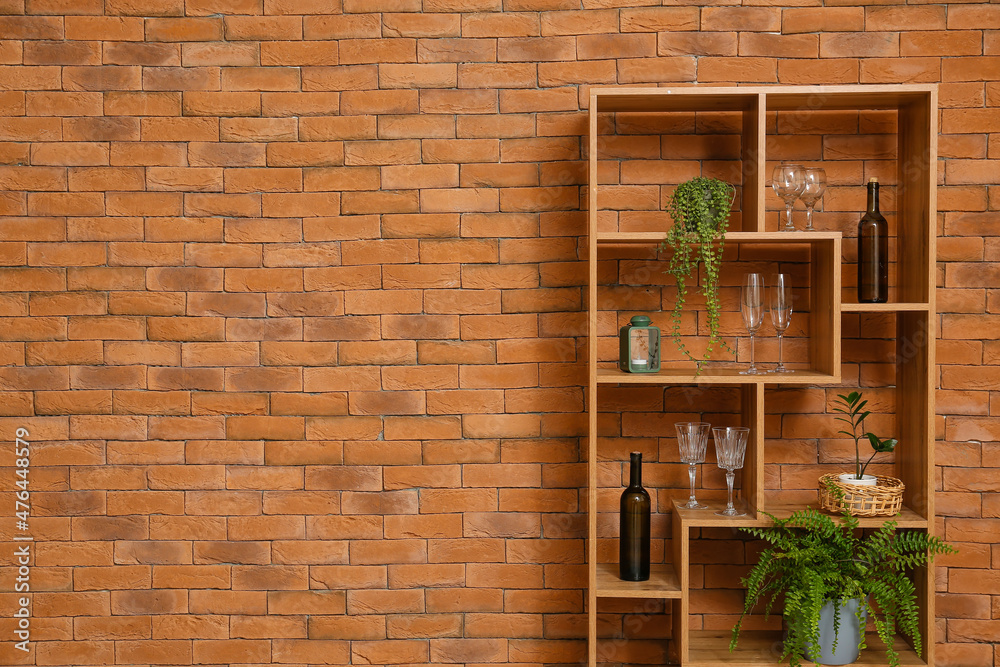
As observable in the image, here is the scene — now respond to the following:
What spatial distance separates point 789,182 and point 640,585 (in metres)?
1.16

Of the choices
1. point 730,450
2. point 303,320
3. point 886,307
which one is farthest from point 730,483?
point 303,320

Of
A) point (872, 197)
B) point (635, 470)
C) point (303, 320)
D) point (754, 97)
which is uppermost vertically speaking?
point (754, 97)

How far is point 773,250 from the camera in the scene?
2.12 metres

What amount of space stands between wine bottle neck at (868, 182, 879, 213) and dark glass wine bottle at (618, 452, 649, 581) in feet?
3.03

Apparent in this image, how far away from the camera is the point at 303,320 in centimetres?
218

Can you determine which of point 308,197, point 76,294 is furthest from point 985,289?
point 76,294

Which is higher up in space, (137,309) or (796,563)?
(137,309)

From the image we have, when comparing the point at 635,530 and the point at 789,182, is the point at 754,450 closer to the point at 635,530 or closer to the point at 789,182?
the point at 635,530

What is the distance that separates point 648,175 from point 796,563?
1.14 metres

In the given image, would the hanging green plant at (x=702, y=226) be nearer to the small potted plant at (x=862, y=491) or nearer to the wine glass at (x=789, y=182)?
the wine glass at (x=789, y=182)

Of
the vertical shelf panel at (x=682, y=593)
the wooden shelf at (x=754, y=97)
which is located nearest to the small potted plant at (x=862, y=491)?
the vertical shelf panel at (x=682, y=593)

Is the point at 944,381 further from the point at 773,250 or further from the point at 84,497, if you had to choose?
the point at 84,497

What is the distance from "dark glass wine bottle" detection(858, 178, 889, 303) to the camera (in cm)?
196

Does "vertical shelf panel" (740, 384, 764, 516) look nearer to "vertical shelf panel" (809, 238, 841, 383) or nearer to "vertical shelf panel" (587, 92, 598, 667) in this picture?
"vertical shelf panel" (809, 238, 841, 383)
